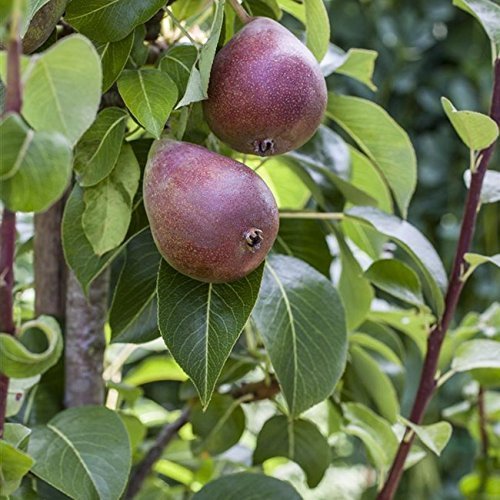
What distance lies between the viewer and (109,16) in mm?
396

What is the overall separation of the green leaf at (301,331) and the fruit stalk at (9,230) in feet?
0.49

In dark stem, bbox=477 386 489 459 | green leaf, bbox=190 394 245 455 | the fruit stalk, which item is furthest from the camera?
dark stem, bbox=477 386 489 459

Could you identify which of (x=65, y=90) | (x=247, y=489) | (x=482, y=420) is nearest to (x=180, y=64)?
(x=65, y=90)

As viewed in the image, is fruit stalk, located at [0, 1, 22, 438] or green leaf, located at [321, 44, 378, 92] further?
green leaf, located at [321, 44, 378, 92]

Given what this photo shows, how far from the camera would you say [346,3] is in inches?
72.1

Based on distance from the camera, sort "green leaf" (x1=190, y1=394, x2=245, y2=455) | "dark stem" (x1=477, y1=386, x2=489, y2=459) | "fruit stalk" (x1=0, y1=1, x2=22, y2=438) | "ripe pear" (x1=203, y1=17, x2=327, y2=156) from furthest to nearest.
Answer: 1. "dark stem" (x1=477, y1=386, x2=489, y2=459)
2. "green leaf" (x1=190, y1=394, x2=245, y2=455)
3. "ripe pear" (x1=203, y1=17, x2=327, y2=156)
4. "fruit stalk" (x1=0, y1=1, x2=22, y2=438)

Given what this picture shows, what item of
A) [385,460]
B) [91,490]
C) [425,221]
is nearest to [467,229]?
[385,460]

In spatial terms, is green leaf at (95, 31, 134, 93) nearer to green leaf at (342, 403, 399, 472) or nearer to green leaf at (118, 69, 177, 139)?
green leaf at (118, 69, 177, 139)

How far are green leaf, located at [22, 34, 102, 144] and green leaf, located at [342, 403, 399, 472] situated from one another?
1.09ft

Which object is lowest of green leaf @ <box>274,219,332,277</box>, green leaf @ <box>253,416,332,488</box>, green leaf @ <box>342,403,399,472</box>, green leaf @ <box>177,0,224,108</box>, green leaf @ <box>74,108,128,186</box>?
green leaf @ <box>253,416,332,488</box>

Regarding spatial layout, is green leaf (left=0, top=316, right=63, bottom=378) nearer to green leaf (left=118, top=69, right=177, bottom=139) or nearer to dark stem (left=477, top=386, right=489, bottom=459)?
green leaf (left=118, top=69, right=177, bottom=139)

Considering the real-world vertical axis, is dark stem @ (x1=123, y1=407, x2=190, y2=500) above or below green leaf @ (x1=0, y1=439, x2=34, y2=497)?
below

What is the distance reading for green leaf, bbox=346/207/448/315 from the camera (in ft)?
1.67

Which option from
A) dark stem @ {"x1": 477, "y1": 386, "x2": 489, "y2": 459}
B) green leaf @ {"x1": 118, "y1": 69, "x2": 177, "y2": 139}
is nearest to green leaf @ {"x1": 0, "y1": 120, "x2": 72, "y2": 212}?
green leaf @ {"x1": 118, "y1": 69, "x2": 177, "y2": 139}
